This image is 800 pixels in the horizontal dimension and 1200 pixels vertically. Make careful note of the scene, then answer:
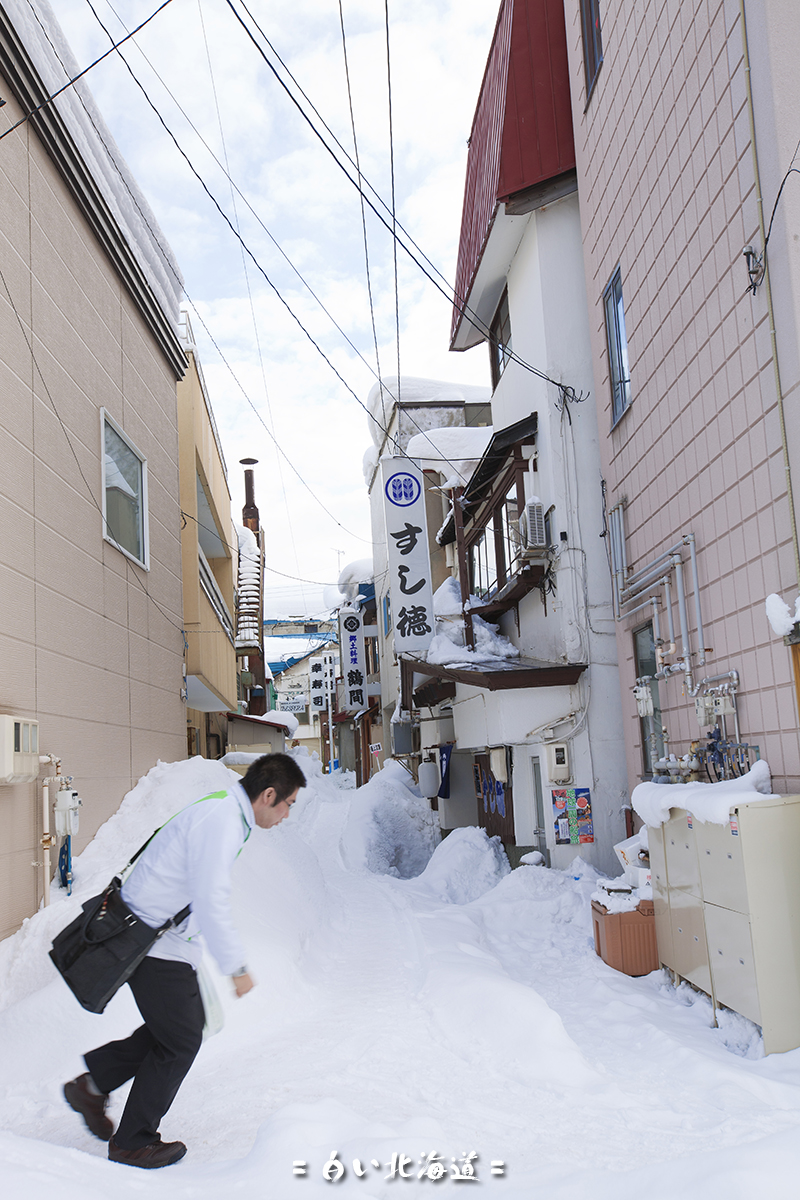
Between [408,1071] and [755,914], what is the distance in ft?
7.38

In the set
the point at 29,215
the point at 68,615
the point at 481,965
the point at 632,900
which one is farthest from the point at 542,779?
the point at 29,215

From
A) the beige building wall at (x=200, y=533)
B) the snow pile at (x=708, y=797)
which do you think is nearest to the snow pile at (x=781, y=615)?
the snow pile at (x=708, y=797)

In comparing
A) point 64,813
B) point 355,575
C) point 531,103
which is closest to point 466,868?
point 64,813

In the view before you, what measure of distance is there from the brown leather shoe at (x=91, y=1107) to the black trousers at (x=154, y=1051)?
0.05m

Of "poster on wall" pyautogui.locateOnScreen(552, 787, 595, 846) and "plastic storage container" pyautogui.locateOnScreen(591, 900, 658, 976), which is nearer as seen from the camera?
"plastic storage container" pyautogui.locateOnScreen(591, 900, 658, 976)

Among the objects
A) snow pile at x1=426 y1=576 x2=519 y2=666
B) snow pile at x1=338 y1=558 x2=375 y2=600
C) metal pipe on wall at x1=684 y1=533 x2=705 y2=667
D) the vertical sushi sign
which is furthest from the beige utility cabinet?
snow pile at x1=338 y1=558 x2=375 y2=600

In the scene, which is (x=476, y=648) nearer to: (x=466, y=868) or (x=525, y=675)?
(x=525, y=675)

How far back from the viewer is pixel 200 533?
19938mm

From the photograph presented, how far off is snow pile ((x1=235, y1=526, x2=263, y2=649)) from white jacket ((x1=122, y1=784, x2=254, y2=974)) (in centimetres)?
2208

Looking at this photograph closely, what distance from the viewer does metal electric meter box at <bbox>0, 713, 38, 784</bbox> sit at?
224 inches

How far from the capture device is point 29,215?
23.5 ft

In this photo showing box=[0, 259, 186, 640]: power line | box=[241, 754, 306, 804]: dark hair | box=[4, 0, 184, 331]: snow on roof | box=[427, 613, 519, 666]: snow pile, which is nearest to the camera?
box=[241, 754, 306, 804]: dark hair

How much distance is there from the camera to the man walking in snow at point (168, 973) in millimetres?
3355

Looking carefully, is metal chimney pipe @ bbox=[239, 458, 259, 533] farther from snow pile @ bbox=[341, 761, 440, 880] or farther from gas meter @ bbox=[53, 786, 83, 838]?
gas meter @ bbox=[53, 786, 83, 838]
